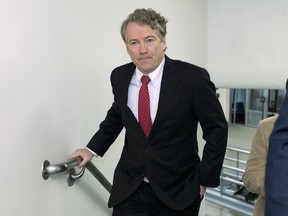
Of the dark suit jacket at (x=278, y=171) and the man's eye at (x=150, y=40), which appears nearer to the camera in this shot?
the dark suit jacket at (x=278, y=171)

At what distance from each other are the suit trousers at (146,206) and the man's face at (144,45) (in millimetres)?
598

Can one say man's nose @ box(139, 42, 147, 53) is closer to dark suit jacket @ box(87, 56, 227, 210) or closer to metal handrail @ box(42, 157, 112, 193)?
dark suit jacket @ box(87, 56, 227, 210)

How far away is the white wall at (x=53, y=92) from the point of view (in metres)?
1.49

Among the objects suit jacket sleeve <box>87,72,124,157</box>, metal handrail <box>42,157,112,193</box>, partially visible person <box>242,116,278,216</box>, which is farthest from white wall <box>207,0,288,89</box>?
metal handrail <box>42,157,112,193</box>

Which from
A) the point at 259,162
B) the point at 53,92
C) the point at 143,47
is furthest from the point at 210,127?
the point at 53,92

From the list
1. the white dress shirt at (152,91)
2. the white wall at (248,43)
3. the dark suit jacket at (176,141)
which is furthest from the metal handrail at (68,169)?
the white wall at (248,43)

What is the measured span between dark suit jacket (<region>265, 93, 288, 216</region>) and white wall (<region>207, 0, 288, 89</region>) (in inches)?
83.0

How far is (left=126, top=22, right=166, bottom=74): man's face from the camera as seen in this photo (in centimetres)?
164

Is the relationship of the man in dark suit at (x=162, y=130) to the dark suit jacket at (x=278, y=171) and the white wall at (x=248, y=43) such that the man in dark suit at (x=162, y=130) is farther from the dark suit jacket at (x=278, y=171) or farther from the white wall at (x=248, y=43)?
the white wall at (x=248, y=43)

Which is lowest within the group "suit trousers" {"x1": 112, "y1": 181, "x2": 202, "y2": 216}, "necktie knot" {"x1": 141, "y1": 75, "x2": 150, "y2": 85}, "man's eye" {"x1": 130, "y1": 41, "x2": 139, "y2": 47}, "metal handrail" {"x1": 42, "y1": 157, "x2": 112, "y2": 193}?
"suit trousers" {"x1": 112, "y1": 181, "x2": 202, "y2": 216}

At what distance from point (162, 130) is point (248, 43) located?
1545mm

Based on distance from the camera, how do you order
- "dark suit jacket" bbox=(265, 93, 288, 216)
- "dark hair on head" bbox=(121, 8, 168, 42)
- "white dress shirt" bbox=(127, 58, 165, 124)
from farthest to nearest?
"white dress shirt" bbox=(127, 58, 165, 124), "dark hair on head" bbox=(121, 8, 168, 42), "dark suit jacket" bbox=(265, 93, 288, 216)

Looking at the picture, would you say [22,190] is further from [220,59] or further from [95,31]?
[220,59]

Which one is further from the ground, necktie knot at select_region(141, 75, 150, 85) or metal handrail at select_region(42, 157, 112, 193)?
necktie knot at select_region(141, 75, 150, 85)
